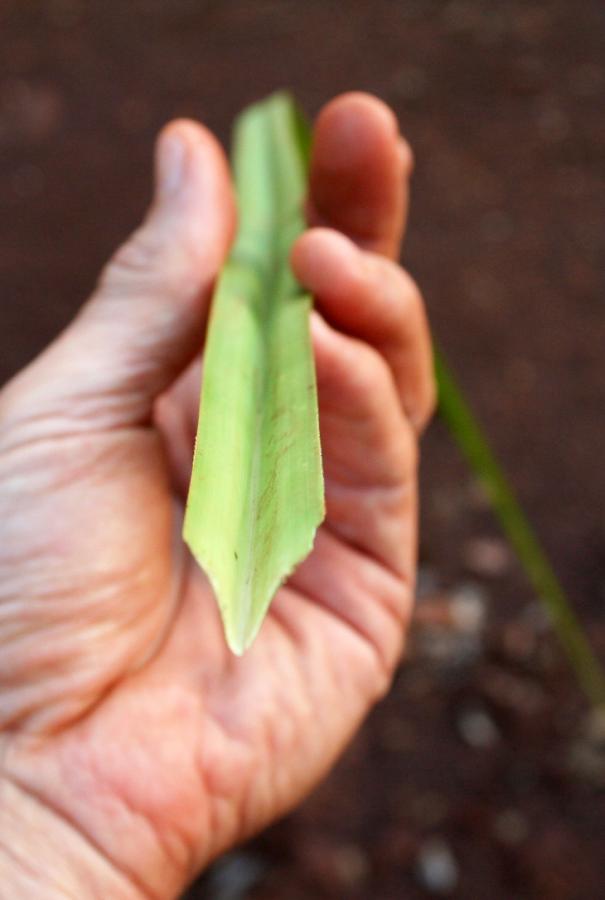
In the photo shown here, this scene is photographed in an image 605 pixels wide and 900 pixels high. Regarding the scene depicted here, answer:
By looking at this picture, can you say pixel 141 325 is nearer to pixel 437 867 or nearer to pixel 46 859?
pixel 46 859

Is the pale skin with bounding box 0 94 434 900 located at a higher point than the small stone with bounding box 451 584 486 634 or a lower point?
higher

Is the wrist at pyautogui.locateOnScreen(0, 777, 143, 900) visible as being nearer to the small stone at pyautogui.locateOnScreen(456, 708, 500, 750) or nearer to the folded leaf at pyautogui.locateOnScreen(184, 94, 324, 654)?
the folded leaf at pyautogui.locateOnScreen(184, 94, 324, 654)

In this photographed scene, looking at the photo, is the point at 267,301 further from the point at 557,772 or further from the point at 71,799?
the point at 557,772

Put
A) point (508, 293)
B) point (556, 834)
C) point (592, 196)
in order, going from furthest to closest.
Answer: point (592, 196)
point (508, 293)
point (556, 834)

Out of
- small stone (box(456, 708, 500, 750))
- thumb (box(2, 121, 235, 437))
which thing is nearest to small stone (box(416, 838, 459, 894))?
small stone (box(456, 708, 500, 750))

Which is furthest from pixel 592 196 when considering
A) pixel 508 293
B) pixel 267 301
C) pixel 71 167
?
pixel 267 301

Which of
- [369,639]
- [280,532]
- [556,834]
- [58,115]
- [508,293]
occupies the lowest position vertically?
[556,834]

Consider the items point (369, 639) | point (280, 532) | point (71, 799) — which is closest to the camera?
point (280, 532)

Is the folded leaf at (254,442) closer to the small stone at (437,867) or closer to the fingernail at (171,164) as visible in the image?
the fingernail at (171,164)
